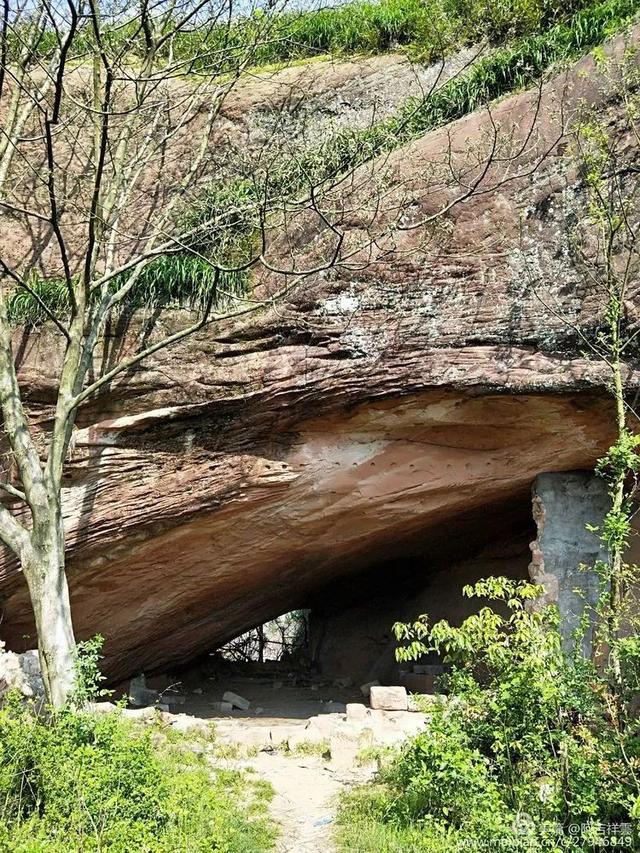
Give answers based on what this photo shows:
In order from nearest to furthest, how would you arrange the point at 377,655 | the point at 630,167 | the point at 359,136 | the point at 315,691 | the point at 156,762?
the point at 156,762 < the point at 630,167 < the point at 359,136 < the point at 315,691 < the point at 377,655

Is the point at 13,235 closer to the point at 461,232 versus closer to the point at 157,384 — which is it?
the point at 157,384

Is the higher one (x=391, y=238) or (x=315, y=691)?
(x=391, y=238)

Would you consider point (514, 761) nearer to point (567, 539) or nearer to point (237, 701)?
point (567, 539)

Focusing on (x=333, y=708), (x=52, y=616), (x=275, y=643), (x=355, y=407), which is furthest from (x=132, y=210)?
(x=275, y=643)

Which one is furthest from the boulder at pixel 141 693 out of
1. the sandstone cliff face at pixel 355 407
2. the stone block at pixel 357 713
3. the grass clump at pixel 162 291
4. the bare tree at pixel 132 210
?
the grass clump at pixel 162 291

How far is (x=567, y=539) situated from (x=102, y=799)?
4418 mm

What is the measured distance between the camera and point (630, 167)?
6.50 metres

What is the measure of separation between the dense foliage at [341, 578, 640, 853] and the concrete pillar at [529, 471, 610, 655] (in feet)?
6.54

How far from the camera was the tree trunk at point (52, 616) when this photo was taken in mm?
5949

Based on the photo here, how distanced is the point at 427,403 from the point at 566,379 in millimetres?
1182

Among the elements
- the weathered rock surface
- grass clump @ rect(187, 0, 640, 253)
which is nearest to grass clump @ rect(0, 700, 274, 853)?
the weathered rock surface

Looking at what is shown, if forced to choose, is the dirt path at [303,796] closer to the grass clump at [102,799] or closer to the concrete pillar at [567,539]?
the grass clump at [102,799]

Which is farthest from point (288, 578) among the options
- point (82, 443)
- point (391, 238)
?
point (391, 238)

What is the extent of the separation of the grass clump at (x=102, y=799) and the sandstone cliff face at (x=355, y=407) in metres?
2.72
